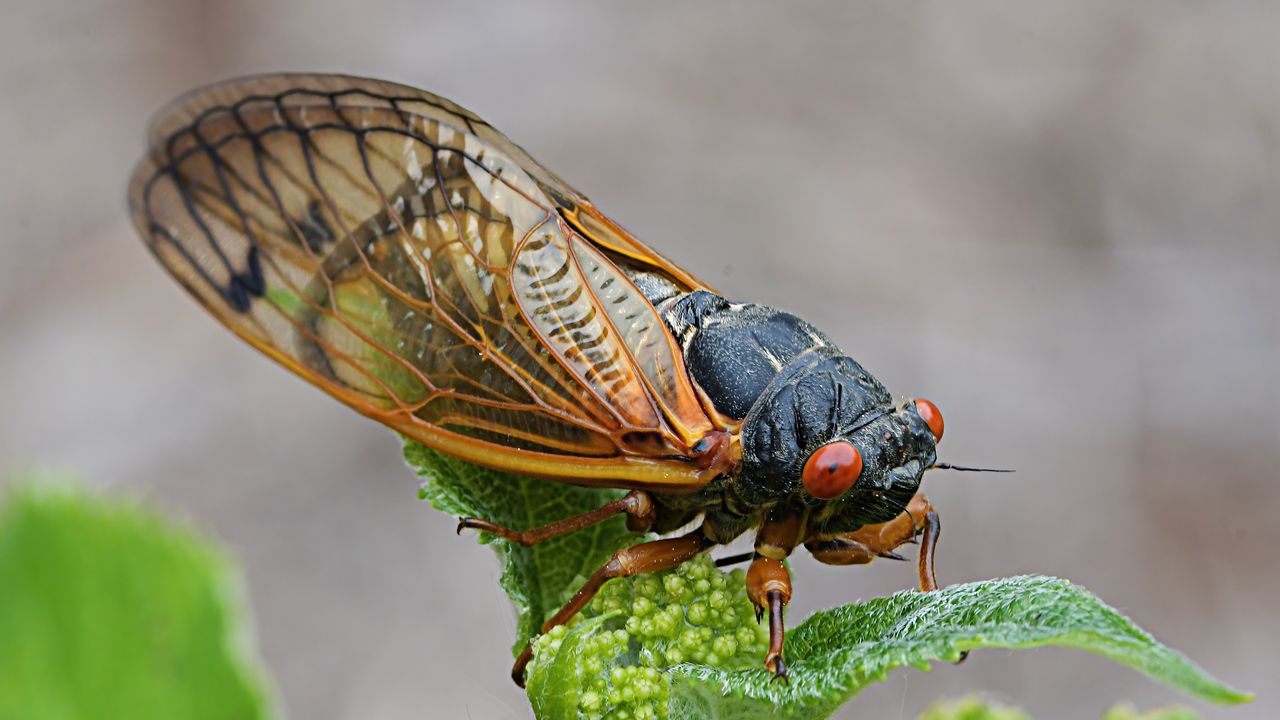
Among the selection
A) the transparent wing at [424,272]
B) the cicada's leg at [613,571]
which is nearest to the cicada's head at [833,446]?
the transparent wing at [424,272]

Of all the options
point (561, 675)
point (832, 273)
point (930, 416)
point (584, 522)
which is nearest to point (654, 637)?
point (561, 675)

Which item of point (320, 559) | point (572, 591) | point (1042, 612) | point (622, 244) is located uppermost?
point (320, 559)

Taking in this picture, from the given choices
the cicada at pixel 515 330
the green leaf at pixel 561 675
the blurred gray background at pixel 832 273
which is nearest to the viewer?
the green leaf at pixel 561 675

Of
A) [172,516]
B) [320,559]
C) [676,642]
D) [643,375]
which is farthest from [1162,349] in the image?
[172,516]

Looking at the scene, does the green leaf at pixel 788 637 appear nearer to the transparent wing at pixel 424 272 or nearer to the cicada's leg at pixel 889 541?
the transparent wing at pixel 424 272

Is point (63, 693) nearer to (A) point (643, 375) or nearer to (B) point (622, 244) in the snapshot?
(A) point (643, 375)

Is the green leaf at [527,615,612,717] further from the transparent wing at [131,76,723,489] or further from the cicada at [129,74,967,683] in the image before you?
the transparent wing at [131,76,723,489]
